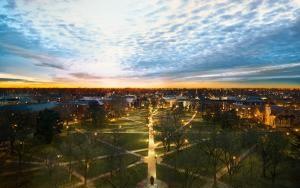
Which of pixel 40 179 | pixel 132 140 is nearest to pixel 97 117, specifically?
pixel 132 140

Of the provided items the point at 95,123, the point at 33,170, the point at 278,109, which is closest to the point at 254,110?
the point at 278,109

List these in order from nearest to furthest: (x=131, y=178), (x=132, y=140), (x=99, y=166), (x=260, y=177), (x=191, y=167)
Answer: (x=191, y=167), (x=131, y=178), (x=260, y=177), (x=99, y=166), (x=132, y=140)

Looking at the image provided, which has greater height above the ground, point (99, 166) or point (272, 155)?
point (272, 155)

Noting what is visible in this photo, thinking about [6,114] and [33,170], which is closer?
[33,170]

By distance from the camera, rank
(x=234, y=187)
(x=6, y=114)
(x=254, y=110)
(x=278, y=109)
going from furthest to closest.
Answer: (x=254, y=110), (x=278, y=109), (x=6, y=114), (x=234, y=187)

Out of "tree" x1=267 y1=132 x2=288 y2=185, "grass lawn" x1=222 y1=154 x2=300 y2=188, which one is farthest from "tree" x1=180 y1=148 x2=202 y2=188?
"tree" x1=267 y1=132 x2=288 y2=185

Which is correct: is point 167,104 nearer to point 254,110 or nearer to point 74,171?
point 254,110

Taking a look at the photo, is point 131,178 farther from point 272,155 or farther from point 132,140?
point 132,140

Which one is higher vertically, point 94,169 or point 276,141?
point 276,141

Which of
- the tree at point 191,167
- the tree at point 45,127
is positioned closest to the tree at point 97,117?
the tree at point 45,127

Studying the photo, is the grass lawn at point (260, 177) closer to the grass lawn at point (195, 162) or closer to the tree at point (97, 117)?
the grass lawn at point (195, 162)

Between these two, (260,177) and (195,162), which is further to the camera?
(260,177)
